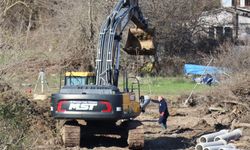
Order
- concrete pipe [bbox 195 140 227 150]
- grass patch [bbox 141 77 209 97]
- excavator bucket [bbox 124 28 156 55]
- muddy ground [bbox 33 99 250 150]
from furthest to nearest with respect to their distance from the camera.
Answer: grass patch [bbox 141 77 209 97] → excavator bucket [bbox 124 28 156 55] → muddy ground [bbox 33 99 250 150] → concrete pipe [bbox 195 140 227 150]

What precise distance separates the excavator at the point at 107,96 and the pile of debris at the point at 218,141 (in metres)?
1.64

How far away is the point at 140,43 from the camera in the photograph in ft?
65.7

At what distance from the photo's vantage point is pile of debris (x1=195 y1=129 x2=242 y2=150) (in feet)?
52.5

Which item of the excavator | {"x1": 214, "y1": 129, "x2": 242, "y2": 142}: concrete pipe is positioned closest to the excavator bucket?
the excavator

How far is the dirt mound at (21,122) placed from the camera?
11624 mm

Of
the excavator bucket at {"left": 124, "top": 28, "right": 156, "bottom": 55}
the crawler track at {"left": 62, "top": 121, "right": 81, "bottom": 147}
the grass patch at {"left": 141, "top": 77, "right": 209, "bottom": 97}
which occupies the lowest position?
the grass patch at {"left": 141, "top": 77, "right": 209, "bottom": 97}

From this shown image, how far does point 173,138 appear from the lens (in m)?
20.3

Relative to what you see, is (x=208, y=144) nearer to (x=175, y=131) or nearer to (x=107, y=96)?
(x=107, y=96)

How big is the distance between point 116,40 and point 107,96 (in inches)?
104

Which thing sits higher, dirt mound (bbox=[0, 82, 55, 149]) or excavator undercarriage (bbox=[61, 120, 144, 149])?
dirt mound (bbox=[0, 82, 55, 149])

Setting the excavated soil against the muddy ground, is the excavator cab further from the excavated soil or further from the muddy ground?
the muddy ground

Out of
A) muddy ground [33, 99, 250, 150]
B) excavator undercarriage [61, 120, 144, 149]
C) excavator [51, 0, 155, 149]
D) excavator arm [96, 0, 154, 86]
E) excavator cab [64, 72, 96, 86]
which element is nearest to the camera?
excavator [51, 0, 155, 149]

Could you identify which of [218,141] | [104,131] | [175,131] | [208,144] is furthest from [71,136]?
[175,131]

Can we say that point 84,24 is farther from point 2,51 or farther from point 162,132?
point 2,51
